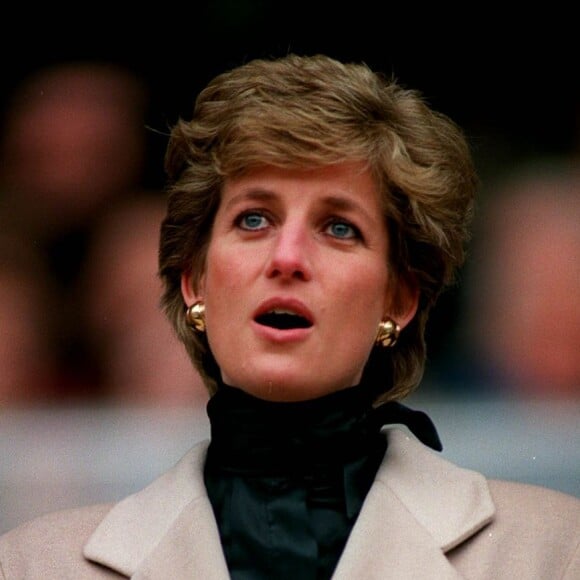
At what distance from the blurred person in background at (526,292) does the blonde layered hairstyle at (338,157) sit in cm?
143

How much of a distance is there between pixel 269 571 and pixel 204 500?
0.65ft

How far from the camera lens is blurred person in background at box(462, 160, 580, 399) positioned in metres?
5.41

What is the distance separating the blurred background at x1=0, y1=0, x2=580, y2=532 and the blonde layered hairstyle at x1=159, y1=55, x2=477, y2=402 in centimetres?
123

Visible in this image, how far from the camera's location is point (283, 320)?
12.3 feet

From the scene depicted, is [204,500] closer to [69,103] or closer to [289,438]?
[289,438]

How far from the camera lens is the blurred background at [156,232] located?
206 inches

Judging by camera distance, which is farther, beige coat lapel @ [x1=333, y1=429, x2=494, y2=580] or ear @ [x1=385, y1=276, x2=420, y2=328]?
ear @ [x1=385, y1=276, x2=420, y2=328]

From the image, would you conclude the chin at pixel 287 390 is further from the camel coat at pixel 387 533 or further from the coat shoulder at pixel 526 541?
the coat shoulder at pixel 526 541

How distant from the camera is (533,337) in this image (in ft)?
17.8

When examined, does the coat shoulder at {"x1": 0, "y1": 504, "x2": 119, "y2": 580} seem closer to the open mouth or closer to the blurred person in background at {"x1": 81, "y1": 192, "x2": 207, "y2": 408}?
the open mouth

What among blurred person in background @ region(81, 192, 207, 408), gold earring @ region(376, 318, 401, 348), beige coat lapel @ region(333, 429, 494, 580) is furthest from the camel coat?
blurred person in background @ region(81, 192, 207, 408)

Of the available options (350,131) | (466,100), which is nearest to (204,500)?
(350,131)

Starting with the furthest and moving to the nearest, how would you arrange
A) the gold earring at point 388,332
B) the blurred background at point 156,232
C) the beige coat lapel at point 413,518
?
the blurred background at point 156,232 → the gold earring at point 388,332 → the beige coat lapel at point 413,518

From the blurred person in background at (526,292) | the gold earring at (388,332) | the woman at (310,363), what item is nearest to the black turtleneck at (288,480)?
the woman at (310,363)
